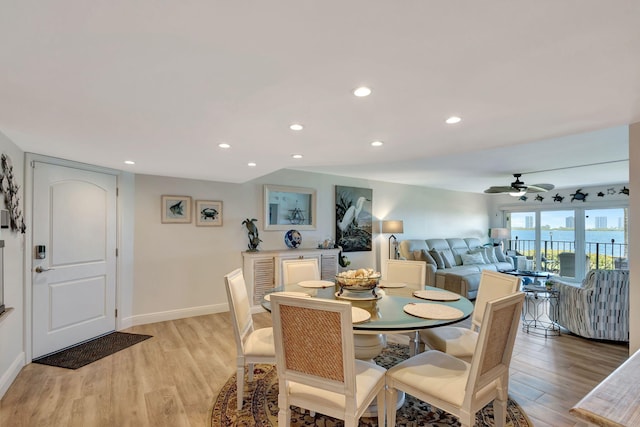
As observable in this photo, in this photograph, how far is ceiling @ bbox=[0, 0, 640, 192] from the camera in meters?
1.05

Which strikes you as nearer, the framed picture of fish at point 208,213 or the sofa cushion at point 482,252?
the framed picture of fish at point 208,213

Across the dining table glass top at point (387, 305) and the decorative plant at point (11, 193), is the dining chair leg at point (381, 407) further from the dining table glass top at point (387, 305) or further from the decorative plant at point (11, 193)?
the decorative plant at point (11, 193)

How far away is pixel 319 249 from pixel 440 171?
7.93 ft

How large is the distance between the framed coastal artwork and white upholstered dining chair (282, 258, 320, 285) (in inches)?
82.3

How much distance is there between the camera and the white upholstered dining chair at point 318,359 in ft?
5.07

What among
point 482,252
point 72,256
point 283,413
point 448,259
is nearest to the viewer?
point 283,413

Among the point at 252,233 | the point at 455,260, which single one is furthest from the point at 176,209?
the point at 455,260

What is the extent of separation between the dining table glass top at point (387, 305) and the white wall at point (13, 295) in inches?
84.3

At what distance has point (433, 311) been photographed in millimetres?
2096

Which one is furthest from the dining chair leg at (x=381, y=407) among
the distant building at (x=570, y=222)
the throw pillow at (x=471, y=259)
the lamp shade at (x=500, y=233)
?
the distant building at (x=570, y=222)

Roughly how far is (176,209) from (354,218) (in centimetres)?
304

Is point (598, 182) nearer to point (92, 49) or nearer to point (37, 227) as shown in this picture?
point (92, 49)

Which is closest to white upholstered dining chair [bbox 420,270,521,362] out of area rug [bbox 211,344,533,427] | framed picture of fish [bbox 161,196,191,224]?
area rug [bbox 211,344,533,427]

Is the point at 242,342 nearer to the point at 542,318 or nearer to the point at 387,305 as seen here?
the point at 387,305
